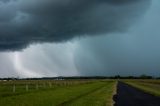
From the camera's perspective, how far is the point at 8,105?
3095 cm

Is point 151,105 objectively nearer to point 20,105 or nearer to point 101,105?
point 101,105

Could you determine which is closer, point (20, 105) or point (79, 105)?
point (20, 105)

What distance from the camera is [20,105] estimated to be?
30812mm

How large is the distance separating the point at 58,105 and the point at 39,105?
66.1 inches

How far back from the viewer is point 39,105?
1256 inches

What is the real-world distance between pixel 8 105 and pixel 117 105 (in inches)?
383

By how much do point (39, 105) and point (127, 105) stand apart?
26.0 ft

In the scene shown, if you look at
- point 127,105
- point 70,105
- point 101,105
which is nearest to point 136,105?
point 127,105

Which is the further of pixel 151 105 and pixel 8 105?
pixel 151 105

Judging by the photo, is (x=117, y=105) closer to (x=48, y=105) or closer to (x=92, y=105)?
(x=92, y=105)

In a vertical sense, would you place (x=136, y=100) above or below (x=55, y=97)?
below

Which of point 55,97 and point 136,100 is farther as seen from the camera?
point 55,97

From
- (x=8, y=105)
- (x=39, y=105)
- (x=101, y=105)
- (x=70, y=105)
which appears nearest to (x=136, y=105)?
(x=101, y=105)

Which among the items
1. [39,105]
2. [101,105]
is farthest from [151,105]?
[39,105]
